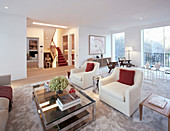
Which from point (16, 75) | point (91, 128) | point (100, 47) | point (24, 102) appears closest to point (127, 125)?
point (91, 128)

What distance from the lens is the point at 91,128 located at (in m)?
1.62

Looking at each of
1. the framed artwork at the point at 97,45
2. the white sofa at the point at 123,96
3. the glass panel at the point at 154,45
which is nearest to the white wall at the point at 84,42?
the framed artwork at the point at 97,45

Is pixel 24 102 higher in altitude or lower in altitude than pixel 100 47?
lower

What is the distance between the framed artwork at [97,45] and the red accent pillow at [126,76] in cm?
463

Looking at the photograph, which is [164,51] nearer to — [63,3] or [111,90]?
[111,90]

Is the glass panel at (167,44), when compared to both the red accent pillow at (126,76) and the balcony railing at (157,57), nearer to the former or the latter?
the balcony railing at (157,57)

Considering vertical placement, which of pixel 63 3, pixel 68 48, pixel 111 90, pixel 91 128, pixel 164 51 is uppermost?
pixel 63 3

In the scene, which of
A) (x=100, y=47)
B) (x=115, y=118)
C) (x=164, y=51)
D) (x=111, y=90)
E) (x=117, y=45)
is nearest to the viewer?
(x=115, y=118)

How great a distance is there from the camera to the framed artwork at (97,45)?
702 centimetres

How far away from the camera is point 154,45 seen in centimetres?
619

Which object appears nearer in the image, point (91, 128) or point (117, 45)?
point (91, 128)

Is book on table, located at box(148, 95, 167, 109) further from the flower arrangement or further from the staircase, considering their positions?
the staircase

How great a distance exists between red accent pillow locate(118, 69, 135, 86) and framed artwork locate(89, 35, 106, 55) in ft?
15.2

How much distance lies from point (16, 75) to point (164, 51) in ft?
26.6
